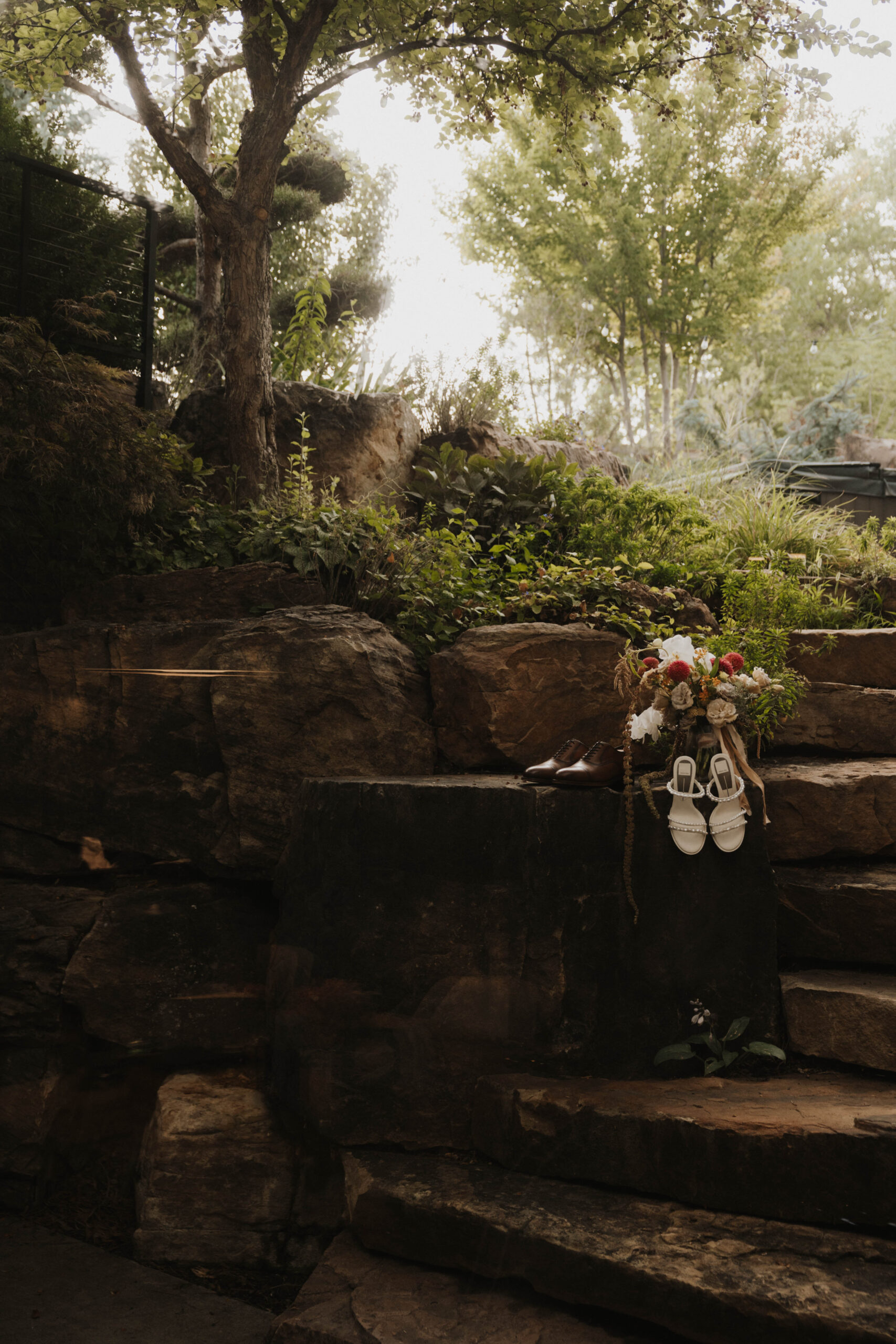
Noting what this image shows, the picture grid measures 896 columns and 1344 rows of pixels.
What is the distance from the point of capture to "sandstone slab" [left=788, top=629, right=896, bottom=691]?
169 inches

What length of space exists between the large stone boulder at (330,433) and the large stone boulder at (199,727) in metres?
2.14

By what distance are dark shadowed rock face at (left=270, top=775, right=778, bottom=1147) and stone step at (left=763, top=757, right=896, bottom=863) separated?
0.50m

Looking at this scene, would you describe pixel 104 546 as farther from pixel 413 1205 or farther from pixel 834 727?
pixel 834 727

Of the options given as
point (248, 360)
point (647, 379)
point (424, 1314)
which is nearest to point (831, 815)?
point (424, 1314)

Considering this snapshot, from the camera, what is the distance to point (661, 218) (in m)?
16.5

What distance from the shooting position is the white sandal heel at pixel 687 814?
289 cm

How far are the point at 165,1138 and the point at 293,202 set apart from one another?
10.3 metres

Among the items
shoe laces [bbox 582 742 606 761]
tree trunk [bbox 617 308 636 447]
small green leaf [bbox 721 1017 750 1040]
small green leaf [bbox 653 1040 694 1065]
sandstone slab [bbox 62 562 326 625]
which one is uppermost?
tree trunk [bbox 617 308 636 447]

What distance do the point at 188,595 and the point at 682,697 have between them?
7.96 feet

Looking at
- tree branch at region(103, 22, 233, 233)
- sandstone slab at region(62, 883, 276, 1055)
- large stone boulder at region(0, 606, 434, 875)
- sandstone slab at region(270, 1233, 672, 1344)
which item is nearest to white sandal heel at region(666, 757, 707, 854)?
large stone boulder at region(0, 606, 434, 875)

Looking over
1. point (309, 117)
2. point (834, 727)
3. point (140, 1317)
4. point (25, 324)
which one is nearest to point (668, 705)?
point (834, 727)

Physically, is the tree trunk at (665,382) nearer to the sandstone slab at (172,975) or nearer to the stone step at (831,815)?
the stone step at (831,815)

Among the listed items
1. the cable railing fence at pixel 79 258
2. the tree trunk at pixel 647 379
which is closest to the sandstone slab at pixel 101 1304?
the cable railing fence at pixel 79 258

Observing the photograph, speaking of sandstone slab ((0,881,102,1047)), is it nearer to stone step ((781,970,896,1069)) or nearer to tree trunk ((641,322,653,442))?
stone step ((781,970,896,1069))
